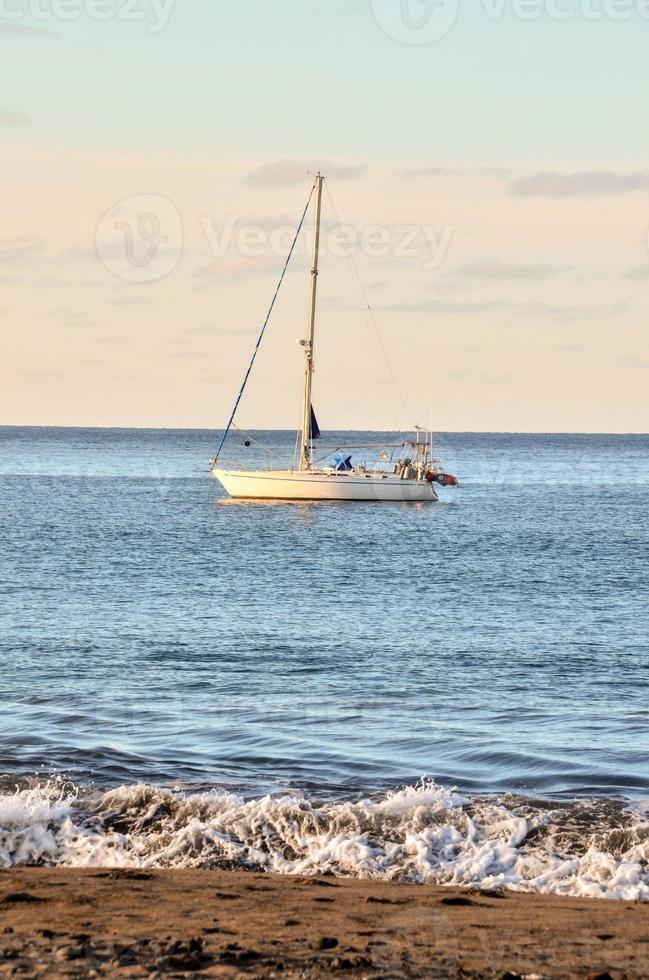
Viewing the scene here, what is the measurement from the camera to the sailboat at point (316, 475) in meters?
77.3

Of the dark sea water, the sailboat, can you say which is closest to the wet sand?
the dark sea water

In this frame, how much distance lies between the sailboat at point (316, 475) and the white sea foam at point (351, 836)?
196 ft

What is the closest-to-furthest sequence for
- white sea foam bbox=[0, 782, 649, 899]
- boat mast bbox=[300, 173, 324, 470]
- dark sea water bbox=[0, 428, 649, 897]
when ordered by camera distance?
1. white sea foam bbox=[0, 782, 649, 899]
2. dark sea water bbox=[0, 428, 649, 897]
3. boat mast bbox=[300, 173, 324, 470]

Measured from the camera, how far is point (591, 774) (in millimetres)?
17500

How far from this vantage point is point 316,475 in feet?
254

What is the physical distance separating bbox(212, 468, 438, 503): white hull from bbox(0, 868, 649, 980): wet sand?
65.3m

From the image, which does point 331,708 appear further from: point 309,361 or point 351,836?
point 309,361

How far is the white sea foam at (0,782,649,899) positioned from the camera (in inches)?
521

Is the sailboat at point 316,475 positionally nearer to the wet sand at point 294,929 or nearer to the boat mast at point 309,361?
the boat mast at point 309,361

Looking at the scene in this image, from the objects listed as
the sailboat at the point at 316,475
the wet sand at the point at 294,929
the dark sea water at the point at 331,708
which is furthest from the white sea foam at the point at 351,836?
the sailboat at the point at 316,475

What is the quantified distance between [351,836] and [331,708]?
8.41 meters

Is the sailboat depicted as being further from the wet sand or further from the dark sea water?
the wet sand

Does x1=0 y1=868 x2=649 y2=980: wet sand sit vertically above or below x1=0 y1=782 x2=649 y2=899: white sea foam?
above

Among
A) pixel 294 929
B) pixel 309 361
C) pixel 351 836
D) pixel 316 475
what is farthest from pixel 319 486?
pixel 294 929
